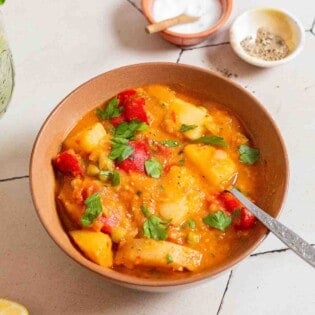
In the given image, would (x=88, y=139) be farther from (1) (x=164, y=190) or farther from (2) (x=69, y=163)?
(1) (x=164, y=190)

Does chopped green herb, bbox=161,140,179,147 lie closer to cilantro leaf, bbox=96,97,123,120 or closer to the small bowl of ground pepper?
cilantro leaf, bbox=96,97,123,120

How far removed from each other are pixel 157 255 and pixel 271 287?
32cm

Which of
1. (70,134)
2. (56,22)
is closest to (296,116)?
(70,134)

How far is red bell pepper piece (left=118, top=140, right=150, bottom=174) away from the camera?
1.36 meters

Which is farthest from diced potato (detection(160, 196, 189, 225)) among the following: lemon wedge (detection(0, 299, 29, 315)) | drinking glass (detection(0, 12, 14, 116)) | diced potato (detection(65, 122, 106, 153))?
drinking glass (detection(0, 12, 14, 116))

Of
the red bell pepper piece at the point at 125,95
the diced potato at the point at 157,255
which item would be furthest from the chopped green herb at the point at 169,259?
the red bell pepper piece at the point at 125,95

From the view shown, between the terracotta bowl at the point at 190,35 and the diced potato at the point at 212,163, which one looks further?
the terracotta bowl at the point at 190,35

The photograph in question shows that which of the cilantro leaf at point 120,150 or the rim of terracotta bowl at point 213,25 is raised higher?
the rim of terracotta bowl at point 213,25

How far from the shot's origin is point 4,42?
1.51 m

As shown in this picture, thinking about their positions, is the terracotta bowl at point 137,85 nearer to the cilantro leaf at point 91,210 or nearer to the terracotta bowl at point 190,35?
the cilantro leaf at point 91,210

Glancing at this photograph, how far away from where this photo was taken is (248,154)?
1.42 m

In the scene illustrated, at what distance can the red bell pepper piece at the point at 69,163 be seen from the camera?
1373 mm

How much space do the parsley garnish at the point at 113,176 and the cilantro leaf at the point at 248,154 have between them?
28 cm

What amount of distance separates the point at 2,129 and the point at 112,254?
21.7 inches
